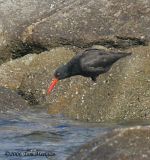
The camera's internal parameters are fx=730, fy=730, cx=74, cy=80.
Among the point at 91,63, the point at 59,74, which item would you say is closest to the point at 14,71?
the point at 59,74

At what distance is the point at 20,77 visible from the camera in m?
13.3

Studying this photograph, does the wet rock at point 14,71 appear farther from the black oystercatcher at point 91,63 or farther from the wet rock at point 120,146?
the wet rock at point 120,146

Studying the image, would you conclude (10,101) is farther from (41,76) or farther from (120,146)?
(120,146)

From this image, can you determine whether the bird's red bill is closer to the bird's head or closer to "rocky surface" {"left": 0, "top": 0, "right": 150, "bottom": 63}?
the bird's head

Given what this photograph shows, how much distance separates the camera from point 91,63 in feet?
38.4

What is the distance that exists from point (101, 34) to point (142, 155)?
25.4 feet

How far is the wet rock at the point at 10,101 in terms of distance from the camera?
11.9 metres

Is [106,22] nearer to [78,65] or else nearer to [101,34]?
[101,34]

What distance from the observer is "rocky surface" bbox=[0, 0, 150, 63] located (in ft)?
44.2

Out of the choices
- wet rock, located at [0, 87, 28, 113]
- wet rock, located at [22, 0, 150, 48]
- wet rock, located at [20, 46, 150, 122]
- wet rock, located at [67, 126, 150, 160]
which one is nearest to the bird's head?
wet rock, located at [20, 46, 150, 122]

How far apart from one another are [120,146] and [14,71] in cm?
744

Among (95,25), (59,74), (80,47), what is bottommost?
(59,74)

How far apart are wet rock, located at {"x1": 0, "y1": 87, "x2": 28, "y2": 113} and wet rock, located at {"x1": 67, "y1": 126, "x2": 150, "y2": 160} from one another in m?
5.62

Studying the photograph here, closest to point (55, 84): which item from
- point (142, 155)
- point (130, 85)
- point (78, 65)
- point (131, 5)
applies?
point (78, 65)
